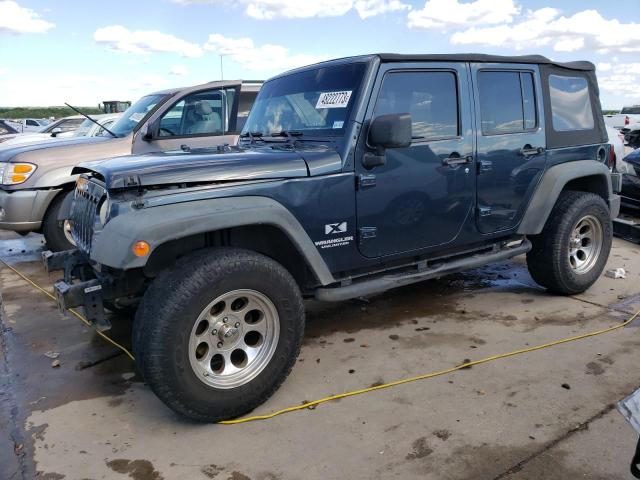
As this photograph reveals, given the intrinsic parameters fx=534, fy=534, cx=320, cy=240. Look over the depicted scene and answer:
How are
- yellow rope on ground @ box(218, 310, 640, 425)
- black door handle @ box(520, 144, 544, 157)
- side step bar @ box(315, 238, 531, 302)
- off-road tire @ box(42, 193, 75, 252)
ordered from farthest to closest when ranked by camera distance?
1. off-road tire @ box(42, 193, 75, 252)
2. black door handle @ box(520, 144, 544, 157)
3. side step bar @ box(315, 238, 531, 302)
4. yellow rope on ground @ box(218, 310, 640, 425)

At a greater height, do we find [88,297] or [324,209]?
[324,209]

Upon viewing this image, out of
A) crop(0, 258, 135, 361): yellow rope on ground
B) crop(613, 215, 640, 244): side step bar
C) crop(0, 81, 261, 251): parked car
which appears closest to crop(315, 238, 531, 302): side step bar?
crop(0, 258, 135, 361): yellow rope on ground

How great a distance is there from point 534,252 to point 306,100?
243cm

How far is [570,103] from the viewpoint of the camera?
4.71 m

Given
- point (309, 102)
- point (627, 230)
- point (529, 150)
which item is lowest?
point (627, 230)

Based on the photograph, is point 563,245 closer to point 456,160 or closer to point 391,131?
A: point 456,160

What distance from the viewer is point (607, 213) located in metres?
4.84

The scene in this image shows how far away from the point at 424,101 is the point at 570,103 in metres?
1.76

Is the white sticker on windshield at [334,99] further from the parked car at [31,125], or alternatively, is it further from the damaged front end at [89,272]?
the parked car at [31,125]

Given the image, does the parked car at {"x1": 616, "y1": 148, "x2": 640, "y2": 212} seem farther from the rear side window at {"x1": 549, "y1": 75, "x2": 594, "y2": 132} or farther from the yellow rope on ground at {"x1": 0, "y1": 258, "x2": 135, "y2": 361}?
the yellow rope on ground at {"x1": 0, "y1": 258, "x2": 135, "y2": 361}

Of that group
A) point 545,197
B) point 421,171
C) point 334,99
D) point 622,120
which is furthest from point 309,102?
point 622,120

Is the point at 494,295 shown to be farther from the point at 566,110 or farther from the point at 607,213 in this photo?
the point at 566,110

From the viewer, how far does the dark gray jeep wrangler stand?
110 inches

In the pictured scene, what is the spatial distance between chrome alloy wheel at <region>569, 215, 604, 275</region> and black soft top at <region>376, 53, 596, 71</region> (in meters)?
1.36
